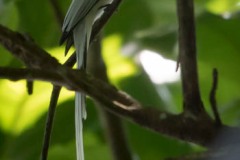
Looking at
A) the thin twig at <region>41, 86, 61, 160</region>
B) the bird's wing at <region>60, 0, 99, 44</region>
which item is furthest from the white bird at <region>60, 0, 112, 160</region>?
the thin twig at <region>41, 86, 61, 160</region>

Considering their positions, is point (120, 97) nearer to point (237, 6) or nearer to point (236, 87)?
point (236, 87)

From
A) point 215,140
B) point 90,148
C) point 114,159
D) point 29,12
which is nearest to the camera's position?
point 215,140

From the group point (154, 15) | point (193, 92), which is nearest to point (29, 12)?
point (154, 15)

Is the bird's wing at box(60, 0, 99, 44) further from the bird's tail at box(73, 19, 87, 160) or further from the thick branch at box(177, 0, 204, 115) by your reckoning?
the thick branch at box(177, 0, 204, 115)

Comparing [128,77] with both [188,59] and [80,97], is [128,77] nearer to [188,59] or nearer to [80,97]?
[80,97]

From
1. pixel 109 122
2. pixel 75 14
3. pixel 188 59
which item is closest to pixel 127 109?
pixel 188 59

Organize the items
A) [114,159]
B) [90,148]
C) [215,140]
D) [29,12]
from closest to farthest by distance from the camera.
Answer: [215,140], [114,159], [90,148], [29,12]
